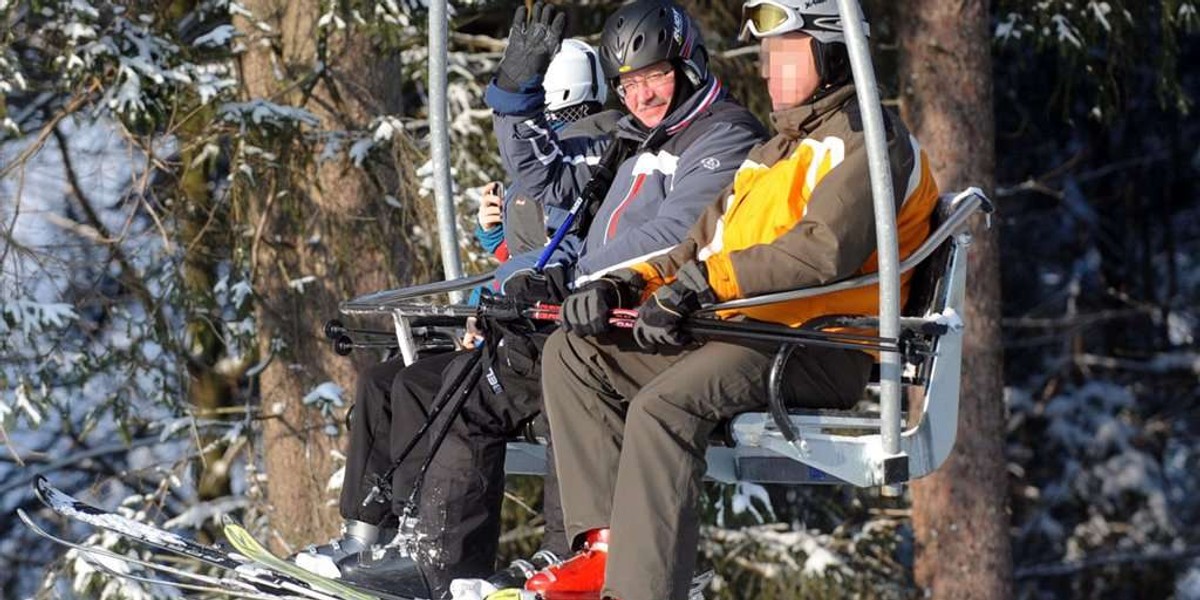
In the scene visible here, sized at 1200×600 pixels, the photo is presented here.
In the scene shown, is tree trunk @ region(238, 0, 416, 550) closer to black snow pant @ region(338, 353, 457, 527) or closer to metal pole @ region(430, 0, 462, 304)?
metal pole @ region(430, 0, 462, 304)

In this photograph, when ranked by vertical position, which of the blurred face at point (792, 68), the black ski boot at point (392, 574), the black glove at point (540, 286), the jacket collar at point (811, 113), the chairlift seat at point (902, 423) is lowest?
the black ski boot at point (392, 574)

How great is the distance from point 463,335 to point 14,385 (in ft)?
10.5

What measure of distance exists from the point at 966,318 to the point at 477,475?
4.56 m

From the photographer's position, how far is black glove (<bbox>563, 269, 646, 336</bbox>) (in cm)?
439

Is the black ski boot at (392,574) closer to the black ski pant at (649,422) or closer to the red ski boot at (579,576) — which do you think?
the red ski boot at (579,576)

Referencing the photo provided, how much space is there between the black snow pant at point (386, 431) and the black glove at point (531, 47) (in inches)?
33.5

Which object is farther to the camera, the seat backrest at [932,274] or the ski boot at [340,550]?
the ski boot at [340,550]

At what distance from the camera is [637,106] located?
505 centimetres

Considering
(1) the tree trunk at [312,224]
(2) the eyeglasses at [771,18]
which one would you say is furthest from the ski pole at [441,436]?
(1) the tree trunk at [312,224]

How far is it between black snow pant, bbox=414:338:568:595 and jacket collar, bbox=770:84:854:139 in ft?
3.20

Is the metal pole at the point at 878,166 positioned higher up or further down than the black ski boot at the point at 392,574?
higher up

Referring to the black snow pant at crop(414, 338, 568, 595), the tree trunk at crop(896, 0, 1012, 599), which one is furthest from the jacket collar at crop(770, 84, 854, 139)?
the tree trunk at crop(896, 0, 1012, 599)

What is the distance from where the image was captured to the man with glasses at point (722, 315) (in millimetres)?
4312

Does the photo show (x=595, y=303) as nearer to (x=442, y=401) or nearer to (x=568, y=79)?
(x=442, y=401)
